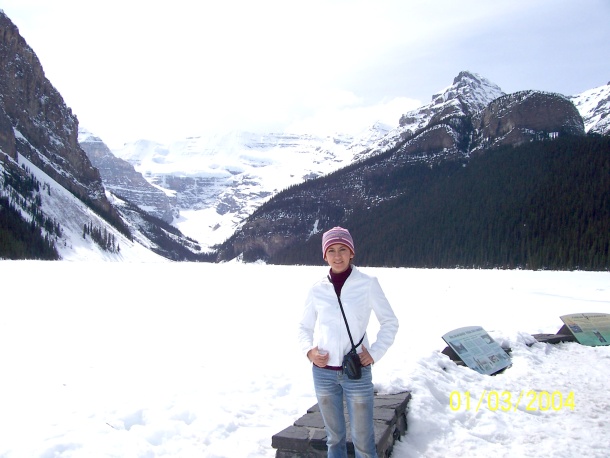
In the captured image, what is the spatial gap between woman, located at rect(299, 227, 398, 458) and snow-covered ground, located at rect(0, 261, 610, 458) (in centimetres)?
164

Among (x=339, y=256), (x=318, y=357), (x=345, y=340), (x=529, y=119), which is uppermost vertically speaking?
(x=529, y=119)

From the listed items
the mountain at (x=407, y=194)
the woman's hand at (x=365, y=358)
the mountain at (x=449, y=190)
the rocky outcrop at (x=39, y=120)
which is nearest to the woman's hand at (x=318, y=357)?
the woman's hand at (x=365, y=358)

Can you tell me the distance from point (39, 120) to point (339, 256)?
616 feet

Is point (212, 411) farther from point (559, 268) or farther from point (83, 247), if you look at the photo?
point (83, 247)

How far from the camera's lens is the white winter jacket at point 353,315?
4.61m

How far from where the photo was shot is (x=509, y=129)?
141750 mm

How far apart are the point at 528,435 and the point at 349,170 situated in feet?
570

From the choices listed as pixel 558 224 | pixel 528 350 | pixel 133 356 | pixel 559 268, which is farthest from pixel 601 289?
pixel 558 224

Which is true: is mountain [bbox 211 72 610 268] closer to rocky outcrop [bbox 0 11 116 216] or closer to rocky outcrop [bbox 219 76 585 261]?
rocky outcrop [bbox 219 76 585 261]

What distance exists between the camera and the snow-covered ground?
6043 mm

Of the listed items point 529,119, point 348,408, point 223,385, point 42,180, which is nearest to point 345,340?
point 348,408

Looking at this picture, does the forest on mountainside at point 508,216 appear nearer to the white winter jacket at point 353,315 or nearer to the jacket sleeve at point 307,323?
the white winter jacket at point 353,315

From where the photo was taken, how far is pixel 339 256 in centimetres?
470
